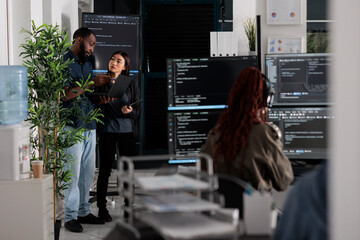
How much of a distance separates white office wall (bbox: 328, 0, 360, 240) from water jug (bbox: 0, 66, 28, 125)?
3042mm

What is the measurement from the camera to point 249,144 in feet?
8.52

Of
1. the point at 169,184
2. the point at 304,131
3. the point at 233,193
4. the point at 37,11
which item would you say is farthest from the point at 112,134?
the point at 169,184

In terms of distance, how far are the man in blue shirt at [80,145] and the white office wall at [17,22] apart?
45cm

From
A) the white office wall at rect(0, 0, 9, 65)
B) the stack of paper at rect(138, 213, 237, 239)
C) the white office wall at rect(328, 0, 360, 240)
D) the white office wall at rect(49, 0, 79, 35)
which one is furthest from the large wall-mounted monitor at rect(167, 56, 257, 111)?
the white office wall at rect(328, 0, 360, 240)

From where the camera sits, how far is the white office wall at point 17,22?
465 centimetres

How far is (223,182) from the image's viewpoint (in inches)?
96.8

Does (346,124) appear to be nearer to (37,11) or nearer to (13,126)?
(13,126)

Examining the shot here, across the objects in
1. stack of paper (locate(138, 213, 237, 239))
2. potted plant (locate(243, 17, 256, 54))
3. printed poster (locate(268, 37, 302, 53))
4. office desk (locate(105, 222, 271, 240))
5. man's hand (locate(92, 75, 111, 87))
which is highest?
potted plant (locate(243, 17, 256, 54))

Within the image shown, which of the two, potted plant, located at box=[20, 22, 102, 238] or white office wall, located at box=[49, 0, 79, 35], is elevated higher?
white office wall, located at box=[49, 0, 79, 35]

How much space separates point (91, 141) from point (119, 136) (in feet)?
0.90

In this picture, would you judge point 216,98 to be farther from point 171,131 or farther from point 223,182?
point 223,182

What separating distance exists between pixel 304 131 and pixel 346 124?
8.03ft

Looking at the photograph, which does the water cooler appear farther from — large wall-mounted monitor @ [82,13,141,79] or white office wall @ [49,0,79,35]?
large wall-mounted monitor @ [82,13,141,79]

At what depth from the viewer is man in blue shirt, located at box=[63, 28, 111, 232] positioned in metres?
4.81
